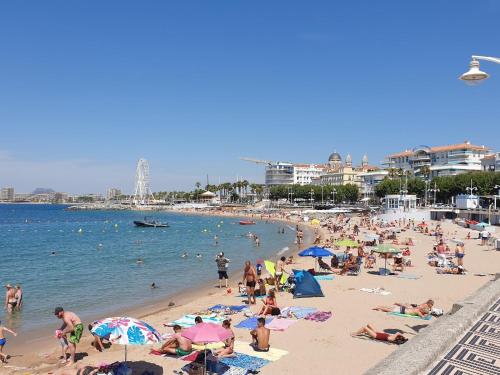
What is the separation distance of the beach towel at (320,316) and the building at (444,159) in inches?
3630

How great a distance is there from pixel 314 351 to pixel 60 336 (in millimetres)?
5968

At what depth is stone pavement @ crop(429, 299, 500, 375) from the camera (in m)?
6.76

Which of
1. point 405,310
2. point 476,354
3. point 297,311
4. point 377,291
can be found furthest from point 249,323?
point 476,354

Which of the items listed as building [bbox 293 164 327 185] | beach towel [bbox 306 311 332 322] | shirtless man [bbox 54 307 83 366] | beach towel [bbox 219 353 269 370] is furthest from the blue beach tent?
building [bbox 293 164 327 185]

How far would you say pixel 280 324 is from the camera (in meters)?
12.7

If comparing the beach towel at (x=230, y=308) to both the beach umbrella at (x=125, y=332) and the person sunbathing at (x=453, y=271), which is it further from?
the person sunbathing at (x=453, y=271)

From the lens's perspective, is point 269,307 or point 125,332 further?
point 269,307

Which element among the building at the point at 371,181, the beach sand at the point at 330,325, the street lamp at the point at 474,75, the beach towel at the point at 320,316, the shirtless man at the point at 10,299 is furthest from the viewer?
the building at the point at 371,181

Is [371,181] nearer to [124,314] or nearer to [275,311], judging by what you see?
[124,314]

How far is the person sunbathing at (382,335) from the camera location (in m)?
10.8

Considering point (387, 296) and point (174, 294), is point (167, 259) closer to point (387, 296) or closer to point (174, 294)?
point (174, 294)

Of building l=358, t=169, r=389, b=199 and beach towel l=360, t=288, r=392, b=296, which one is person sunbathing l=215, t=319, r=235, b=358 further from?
building l=358, t=169, r=389, b=199

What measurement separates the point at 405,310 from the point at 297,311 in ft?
10.5

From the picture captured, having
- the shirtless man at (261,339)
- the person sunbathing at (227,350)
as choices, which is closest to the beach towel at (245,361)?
the person sunbathing at (227,350)
